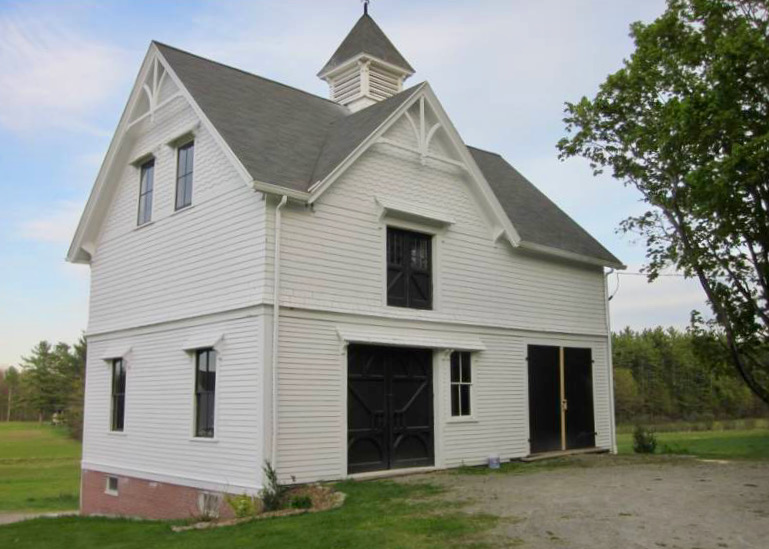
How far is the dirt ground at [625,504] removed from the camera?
8.89 meters

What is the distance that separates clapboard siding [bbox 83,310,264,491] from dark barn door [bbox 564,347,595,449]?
8872mm

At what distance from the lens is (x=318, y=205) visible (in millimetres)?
14242

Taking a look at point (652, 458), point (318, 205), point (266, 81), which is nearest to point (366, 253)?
A: point (318, 205)

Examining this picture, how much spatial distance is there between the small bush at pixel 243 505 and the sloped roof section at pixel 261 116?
17.3ft

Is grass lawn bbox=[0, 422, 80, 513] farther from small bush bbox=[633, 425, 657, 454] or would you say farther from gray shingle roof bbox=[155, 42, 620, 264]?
small bush bbox=[633, 425, 657, 454]

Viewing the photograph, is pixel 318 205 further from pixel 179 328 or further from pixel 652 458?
pixel 652 458

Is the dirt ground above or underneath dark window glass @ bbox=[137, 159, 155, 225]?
underneath

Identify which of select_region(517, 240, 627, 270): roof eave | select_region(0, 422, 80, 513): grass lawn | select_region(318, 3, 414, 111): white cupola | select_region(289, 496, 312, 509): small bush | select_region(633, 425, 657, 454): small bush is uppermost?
select_region(318, 3, 414, 111): white cupola

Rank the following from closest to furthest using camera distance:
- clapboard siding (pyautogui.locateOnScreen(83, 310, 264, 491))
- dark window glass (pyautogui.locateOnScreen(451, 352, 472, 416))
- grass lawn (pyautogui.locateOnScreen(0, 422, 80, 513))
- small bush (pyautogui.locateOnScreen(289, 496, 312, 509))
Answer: small bush (pyautogui.locateOnScreen(289, 496, 312, 509))
clapboard siding (pyautogui.locateOnScreen(83, 310, 264, 491))
dark window glass (pyautogui.locateOnScreen(451, 352, 472, 416))
grass lawn (pyautogui.locateOnScreen(0, 422, 80, 513))

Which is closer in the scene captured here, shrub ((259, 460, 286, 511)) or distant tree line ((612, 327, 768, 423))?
→ shrub ((259, 460, 286, 511))

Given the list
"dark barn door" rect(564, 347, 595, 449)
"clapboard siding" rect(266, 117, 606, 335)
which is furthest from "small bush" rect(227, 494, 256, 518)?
"dark barn door" rect(564, 347, 595, 449)

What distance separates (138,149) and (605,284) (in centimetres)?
1234

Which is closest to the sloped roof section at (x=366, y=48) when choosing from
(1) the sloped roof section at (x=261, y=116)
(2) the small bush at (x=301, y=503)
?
(1) the sloped roof section at (x=261, y=116)

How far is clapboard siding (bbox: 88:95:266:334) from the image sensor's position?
45.7 feet
